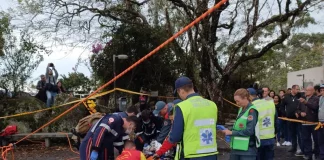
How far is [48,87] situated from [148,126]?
7435 millimetres

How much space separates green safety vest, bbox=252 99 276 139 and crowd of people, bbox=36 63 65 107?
9.22m

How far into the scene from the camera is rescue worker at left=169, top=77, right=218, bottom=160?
4.41m

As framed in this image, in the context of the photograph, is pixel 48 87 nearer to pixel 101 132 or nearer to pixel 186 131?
pixel 101 132

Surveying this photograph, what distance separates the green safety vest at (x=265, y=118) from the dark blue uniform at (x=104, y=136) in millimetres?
2438

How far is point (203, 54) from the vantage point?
1625cm

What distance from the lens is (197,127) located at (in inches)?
176

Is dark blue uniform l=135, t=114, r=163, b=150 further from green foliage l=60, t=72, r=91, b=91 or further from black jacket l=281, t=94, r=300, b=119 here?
green foliage l=60, t=72, r=91, b=91

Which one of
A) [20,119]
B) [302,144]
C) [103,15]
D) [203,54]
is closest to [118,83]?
[103,15]

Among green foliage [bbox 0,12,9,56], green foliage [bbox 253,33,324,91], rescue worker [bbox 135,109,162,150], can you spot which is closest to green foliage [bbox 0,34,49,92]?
green foliage [bbox 0,12,9,56]

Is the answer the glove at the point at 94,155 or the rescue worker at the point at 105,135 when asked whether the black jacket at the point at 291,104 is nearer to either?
the rescue worker at the point at 105,135

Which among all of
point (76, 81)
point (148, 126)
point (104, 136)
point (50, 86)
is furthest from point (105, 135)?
point (76, 81)

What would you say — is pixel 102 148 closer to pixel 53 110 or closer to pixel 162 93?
pixel 53 110

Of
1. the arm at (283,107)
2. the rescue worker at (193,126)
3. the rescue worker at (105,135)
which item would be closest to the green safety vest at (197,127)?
the rescue worker at (193,126)

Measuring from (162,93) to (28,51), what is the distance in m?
6.56
